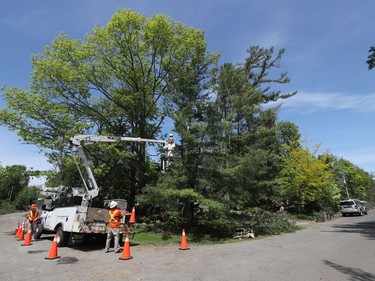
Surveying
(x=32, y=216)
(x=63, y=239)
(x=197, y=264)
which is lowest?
(x=197, y=264)

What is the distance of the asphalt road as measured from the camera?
7.39 m

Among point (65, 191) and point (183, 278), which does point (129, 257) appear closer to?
point (183, 278)

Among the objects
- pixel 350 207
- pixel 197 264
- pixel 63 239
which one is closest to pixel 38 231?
pixel 63 239

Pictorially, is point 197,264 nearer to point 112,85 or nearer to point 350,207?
point 112,85

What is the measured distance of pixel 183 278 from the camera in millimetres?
7180

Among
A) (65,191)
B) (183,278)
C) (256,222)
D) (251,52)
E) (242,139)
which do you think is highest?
(251,52)

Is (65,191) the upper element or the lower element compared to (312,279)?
upper

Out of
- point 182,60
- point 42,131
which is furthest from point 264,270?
point 42,131

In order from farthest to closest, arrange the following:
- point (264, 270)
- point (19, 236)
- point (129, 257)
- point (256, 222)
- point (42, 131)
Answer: point (42, 131) < point (256, 222) < point (19, 236) < point (129, 257) < point (264, 270)

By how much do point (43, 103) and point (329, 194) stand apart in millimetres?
33091

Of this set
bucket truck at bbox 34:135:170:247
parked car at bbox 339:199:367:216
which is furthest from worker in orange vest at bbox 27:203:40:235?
parked car at bbox 339:199:367:216

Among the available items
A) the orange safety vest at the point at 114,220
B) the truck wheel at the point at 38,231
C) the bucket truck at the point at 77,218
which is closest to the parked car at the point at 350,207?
the bucket truck at the point at 77,218

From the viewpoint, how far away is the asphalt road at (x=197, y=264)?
739cm

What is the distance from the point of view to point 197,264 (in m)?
8.88
